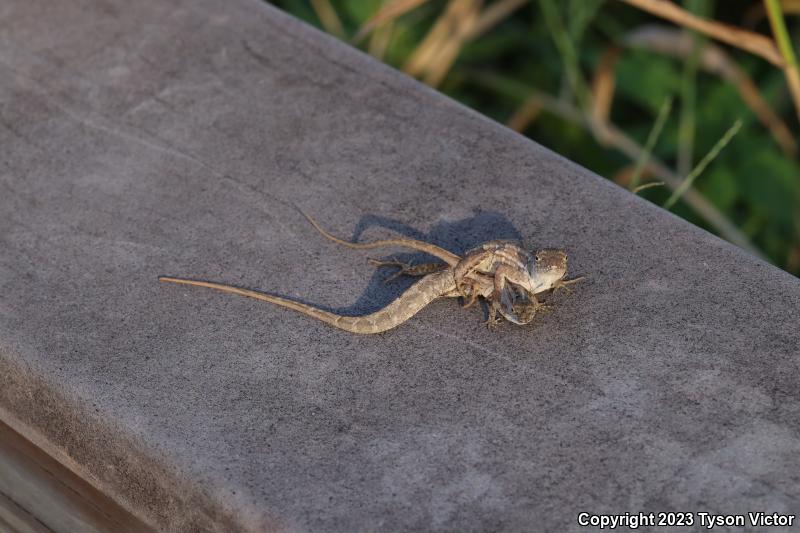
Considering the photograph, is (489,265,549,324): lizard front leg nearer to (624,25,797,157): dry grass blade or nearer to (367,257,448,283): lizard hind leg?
(367,257,448,283): lizard hind leg

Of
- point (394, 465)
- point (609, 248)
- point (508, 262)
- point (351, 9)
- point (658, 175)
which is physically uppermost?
point (351, 9)

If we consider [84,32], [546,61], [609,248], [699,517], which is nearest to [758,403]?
[699,517]

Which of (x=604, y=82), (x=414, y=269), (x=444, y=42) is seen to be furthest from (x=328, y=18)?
(x=414, y=269)

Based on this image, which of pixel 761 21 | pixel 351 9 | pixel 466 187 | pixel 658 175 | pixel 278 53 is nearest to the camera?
pixel 466 187

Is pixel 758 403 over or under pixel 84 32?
under

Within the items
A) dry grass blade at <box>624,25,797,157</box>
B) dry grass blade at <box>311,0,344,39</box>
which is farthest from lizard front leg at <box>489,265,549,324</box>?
dry grass blade at <box>311,0,344,39</box>

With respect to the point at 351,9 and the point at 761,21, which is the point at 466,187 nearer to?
the point at 351,9
